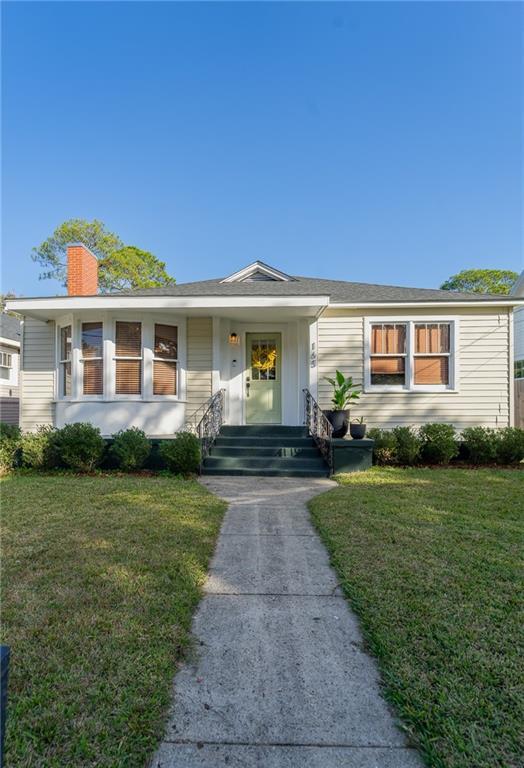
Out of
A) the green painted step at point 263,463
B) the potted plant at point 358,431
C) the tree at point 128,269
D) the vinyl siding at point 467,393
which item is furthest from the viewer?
the tree at point 128,269

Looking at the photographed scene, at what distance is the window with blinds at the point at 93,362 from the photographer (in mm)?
8375

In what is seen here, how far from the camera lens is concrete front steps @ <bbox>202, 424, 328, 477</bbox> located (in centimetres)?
708

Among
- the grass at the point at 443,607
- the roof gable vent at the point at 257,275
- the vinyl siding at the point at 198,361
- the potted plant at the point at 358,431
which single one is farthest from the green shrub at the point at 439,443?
the roof gable vent at the point at 257,275

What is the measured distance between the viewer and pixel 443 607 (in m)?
2.50

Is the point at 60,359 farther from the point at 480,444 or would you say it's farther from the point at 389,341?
the point at 480,444

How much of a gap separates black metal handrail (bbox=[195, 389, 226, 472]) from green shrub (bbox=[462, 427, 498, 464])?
17.4ft

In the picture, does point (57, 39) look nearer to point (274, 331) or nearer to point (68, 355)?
point (68, 355)

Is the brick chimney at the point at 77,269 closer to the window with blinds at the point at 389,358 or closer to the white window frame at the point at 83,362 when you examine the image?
the white window frame at the point at 83,362

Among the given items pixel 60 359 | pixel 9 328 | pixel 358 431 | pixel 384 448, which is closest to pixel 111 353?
pixel 60 359

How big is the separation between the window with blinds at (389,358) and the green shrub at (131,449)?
5.30 meters

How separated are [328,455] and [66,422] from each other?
576 centimetres

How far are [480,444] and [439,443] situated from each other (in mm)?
920

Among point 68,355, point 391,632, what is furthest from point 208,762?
point 68,355

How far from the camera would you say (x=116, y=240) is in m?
25.5
